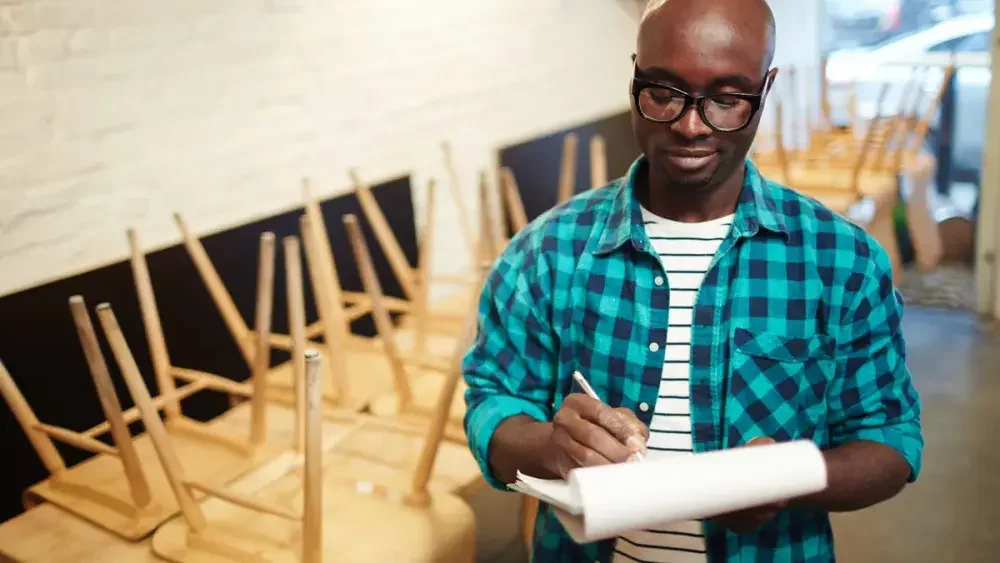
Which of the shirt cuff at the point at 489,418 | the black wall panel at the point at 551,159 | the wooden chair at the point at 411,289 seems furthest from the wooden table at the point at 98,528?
the black wall panel at the point at 551,159

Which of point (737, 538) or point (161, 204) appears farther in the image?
point (161, 204)

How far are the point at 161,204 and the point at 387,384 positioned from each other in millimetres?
675

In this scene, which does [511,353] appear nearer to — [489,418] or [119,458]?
[489,418]

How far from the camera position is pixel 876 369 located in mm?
892

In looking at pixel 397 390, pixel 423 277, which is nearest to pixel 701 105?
pixel 397 390

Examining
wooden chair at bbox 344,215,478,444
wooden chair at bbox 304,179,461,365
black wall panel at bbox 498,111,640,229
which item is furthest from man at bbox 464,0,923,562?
black wall panel at bbox 498,111,640,229

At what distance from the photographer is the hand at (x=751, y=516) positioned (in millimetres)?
742

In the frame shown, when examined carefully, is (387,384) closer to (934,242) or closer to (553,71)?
(553,71)

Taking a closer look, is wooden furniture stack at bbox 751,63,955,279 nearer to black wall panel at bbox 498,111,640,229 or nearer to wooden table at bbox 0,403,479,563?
black wall panel at bbox 498,111,640,229

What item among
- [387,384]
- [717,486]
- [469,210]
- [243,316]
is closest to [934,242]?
[469,210]

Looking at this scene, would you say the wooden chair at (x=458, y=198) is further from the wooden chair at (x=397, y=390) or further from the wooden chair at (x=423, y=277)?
the wooden chair at (x=397, y=390)

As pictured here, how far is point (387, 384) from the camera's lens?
80.6 inches

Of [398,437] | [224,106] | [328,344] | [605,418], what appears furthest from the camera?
[224,106]

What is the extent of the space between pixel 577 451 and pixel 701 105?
0.35 meters
